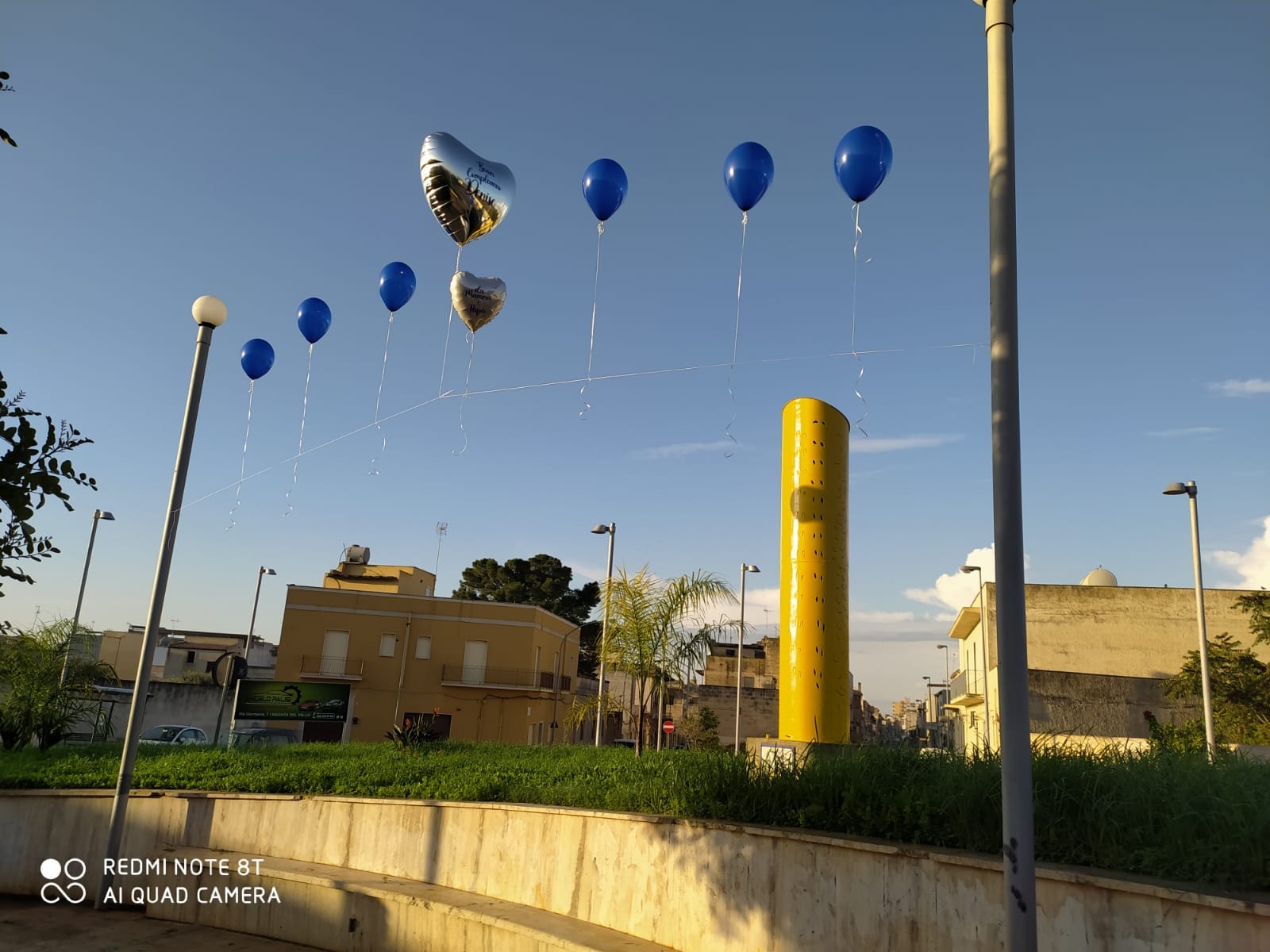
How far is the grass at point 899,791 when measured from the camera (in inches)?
221

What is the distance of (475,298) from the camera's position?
A: 47.6 ft

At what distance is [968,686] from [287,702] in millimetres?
33780

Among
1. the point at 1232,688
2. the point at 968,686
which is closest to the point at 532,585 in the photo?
the point at 968,686

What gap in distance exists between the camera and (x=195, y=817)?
11812mm

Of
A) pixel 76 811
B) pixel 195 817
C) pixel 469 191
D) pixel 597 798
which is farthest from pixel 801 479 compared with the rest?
pixel 76 811

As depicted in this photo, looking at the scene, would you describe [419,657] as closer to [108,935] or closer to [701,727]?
[701,727]

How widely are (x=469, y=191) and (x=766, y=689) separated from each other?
43.0 meters

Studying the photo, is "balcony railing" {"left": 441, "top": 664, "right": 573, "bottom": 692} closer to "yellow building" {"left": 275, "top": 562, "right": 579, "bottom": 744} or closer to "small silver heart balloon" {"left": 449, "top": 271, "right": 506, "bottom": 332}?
"yellow building" {"left": 275, "top": 562, "right": 579, "bottom": 744}

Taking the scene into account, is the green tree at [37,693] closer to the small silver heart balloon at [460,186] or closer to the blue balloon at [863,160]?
the small silver heart balloon at [460,186]

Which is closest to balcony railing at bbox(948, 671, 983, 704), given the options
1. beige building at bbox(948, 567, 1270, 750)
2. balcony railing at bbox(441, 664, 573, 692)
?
beige building at bbox(948, 567, 1270, 750)

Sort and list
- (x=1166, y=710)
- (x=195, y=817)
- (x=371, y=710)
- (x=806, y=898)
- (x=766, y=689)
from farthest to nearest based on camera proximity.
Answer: (x=766, y=689), (x=371, y=710), (x=1166, y=710), (x=195, y=817), (x=806, y=898)

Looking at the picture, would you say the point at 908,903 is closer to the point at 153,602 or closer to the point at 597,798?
the point at 597,798

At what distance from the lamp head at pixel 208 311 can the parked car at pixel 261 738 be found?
8833 mm

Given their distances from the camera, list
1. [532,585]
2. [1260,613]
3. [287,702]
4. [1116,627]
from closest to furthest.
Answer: [287,702] < [1260,613] < [1116,627] < [532,585]
